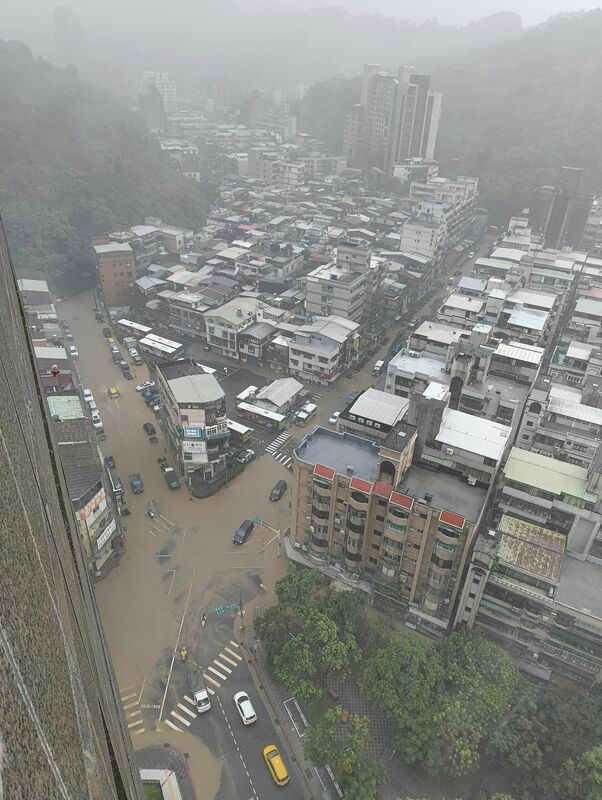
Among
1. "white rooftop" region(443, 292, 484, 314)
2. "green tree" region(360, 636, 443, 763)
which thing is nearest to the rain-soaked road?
"green tree" region(360, 636, 443, 763)

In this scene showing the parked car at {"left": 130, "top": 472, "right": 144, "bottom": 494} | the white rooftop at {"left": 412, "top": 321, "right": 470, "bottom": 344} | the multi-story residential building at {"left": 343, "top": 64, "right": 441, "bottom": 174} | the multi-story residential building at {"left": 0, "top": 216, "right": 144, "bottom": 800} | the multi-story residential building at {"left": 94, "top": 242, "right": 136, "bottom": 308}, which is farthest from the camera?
the multi-story residential building at {"left": 343, "top": 64, "right": 441, "bottom": 174}

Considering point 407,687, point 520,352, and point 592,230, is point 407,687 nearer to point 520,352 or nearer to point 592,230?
point 520,352

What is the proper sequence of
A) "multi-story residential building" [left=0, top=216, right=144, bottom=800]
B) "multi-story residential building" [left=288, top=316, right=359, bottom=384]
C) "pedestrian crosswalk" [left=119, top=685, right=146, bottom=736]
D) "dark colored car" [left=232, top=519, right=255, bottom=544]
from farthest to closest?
"multi-story residential building" [left=288, top=316, right=359, bottom=384] → "dark colored car" [left=232, top=519, right=255, bottom=544] → "pedestrian crosswalk" [left=119, top=685, right=146, bottom=736] → "multi-story residential building" [left=0, top=216, right=144, bottom=800]

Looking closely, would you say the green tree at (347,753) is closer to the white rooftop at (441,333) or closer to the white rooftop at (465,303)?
the white rooftop at (441,333)

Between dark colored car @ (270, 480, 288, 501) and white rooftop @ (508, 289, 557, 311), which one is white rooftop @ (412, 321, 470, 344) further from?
dark colored car @ (270, 480, 288, 501)

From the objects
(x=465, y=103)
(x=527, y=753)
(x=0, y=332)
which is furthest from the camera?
(x=465, y=103)

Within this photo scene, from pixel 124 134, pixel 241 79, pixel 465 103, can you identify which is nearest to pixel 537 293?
pixel 124 134

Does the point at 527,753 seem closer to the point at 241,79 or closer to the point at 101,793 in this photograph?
the point at 101,793
